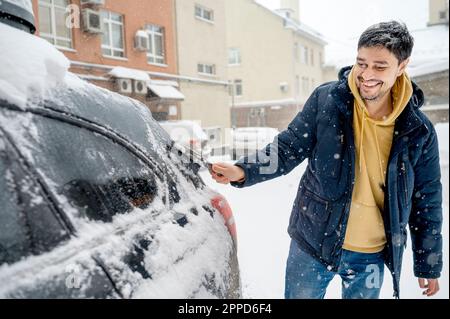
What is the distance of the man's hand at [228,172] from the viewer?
1786 mm

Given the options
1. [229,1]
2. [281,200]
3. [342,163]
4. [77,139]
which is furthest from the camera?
[281,200]

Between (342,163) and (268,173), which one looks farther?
(268,173)

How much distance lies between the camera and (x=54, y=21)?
200 cm

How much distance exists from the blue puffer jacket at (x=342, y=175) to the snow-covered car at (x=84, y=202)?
57 centimetres

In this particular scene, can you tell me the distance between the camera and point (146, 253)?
1.03 metres

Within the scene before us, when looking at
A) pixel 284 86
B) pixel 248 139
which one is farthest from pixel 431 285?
pixel 284 86

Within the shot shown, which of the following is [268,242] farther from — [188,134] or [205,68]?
[205,68]

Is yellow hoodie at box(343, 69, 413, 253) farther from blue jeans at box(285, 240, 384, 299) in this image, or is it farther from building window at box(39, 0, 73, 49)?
building window at box(39, 0, 73, 49)

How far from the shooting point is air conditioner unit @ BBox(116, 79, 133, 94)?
2398mm

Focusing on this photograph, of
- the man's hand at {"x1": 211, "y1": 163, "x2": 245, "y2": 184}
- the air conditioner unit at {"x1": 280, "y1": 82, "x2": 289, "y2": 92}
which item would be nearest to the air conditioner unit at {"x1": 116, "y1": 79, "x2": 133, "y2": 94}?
the man's hand at {"x1": 211, "y1": 163, "x2": 245, "y2": 184}

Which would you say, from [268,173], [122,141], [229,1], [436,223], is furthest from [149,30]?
[436,223]

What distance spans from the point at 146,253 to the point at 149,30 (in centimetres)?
223

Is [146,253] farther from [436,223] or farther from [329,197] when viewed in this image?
[436,223]

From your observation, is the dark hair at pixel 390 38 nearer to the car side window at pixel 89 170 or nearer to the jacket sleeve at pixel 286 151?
the jacket sleeve at pixel 286 151
